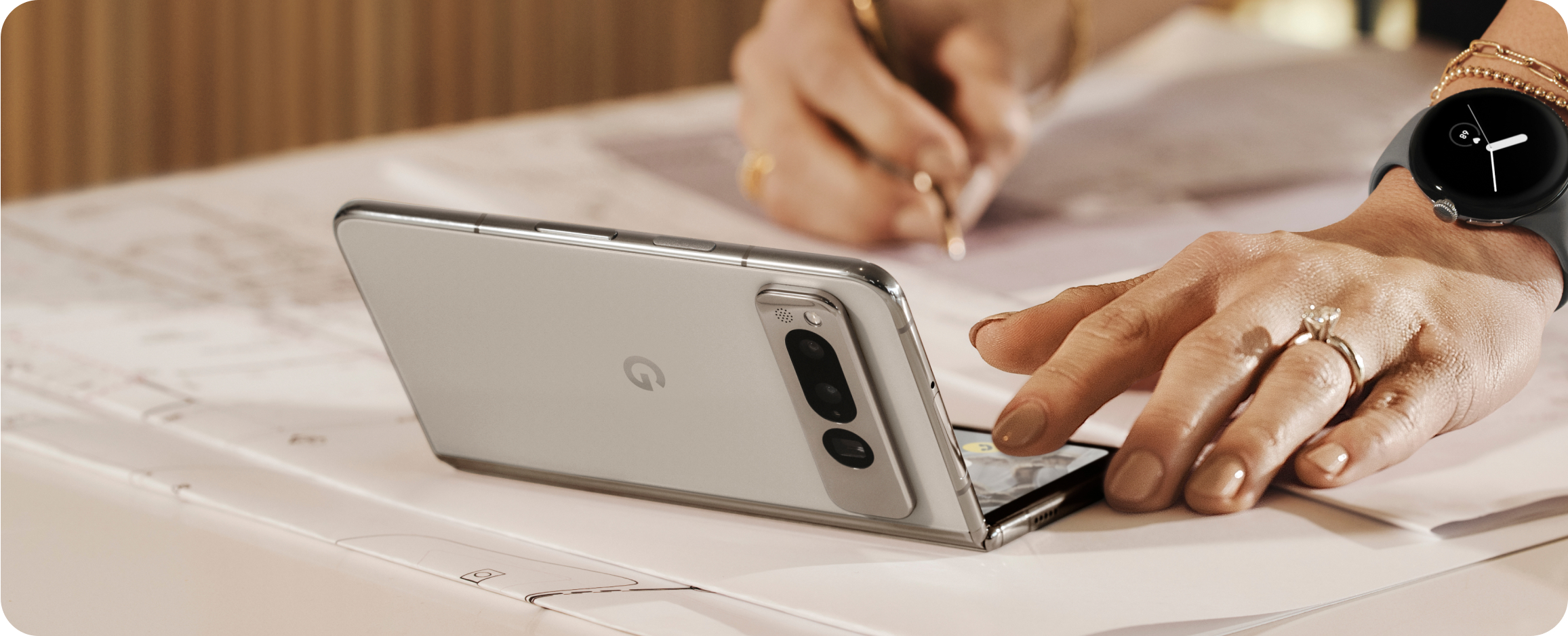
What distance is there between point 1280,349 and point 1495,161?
84 millimetres

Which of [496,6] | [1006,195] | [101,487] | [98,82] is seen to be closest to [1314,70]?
[1006,195]

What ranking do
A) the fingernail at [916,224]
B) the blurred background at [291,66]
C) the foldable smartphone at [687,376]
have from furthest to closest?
the blurred background at [291,66]
the fingernail at [916,224]
the foldable smartphone at [687,376]

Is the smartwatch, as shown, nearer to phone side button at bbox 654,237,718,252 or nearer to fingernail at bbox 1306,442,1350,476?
fingernail at bbox 1306,442,1350,476

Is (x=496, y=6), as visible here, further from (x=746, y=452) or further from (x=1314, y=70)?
(x=746, y=452)

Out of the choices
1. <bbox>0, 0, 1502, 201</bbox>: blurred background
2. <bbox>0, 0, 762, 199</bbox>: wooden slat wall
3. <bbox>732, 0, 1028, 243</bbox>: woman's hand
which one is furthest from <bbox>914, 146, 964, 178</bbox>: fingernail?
<bbox>0, 0, 762, 199</bbox>: wooden slat wall

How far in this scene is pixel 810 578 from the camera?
30cm

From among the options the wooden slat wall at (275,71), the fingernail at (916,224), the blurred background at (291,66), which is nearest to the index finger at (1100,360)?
the fingernail at (916,224)

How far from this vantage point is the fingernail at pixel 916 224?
0.64 m

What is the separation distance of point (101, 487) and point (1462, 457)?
0.42 m

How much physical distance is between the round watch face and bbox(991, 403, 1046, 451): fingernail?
0.14 metres

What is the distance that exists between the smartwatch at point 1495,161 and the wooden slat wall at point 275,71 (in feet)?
4.70

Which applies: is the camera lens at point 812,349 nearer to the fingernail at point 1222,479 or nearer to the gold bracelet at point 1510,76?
the fingernail at point 1222,479

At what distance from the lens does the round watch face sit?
1.10 feet

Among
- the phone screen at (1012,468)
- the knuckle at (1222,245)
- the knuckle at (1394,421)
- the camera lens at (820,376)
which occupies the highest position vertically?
the camera lens at (820,376)
